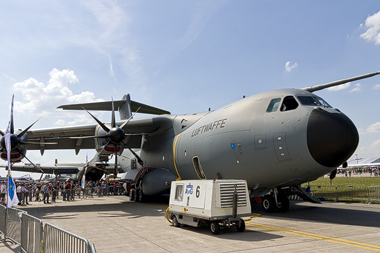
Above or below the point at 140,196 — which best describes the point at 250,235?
below

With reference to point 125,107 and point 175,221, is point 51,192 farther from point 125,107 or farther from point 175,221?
point 175,221

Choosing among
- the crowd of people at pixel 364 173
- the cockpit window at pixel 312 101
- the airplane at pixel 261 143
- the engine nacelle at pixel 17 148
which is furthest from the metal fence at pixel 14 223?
the crowd of people at pixel 364 173

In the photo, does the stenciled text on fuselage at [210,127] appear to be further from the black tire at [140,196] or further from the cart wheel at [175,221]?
the black tire at [140,196]

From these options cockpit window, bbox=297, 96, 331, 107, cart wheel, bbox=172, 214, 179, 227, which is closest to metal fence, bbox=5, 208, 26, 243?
cart wheel, bbox=172, 214, 179, 227

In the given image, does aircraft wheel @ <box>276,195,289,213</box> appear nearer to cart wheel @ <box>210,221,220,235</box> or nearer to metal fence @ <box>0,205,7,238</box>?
cart wheel @ <box>210,221,220,235</box>

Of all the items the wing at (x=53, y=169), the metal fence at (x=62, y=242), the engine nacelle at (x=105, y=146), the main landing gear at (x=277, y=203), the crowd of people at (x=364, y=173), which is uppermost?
the engine nacelle at (x=105, y=146)

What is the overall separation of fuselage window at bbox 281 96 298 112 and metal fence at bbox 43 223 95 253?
8.49 metres

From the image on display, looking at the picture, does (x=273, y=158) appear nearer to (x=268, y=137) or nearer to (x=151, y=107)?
(x=268, y=137)

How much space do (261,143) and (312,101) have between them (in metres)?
2.44

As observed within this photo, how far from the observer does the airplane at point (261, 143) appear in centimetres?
1012

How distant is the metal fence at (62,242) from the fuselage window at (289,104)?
849cm

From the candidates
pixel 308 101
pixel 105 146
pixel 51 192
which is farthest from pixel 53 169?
pixel 308 101

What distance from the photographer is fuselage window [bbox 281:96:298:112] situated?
1117 centimetres

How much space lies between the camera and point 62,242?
546 centimetres
